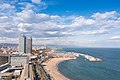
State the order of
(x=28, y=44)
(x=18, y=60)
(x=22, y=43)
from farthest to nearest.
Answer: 1. (x=28, y=44)
2. (x=22, y=43)
3. (x=18, y=60)

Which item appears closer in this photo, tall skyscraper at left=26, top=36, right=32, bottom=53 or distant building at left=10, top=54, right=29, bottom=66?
distant building at left=10, top=54, right=29, bottom=66

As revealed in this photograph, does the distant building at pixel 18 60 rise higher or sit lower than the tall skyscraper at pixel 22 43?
lower

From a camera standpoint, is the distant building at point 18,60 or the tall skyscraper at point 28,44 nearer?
the distant building at point 18,60

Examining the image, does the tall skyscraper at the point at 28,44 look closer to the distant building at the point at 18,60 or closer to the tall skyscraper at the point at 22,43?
the tall skyscraper at the point at 22,43

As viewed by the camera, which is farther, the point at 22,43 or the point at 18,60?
the point at 22,43

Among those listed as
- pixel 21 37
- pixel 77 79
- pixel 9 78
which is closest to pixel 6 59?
pixel 9 78

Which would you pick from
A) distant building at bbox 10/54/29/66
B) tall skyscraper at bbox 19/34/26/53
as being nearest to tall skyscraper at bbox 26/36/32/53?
tall skyscraper at bbox 19/34/26/53

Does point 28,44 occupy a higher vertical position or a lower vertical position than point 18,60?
higher

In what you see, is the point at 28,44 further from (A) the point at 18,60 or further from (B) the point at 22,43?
(A) the point at 18,60

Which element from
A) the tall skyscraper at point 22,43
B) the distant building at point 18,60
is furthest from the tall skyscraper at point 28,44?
the distant building at point 18,60

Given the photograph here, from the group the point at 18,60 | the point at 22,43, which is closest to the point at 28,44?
the point at 22,43

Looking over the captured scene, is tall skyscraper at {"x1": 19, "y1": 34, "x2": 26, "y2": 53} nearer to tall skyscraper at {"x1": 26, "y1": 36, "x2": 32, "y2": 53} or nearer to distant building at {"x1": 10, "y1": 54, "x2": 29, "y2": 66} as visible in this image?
tall skyscraper at {"x1": 26, "y1": 36, "x2": 32, "y2": 53}

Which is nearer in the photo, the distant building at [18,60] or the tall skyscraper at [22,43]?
the distant building at [18,60]
